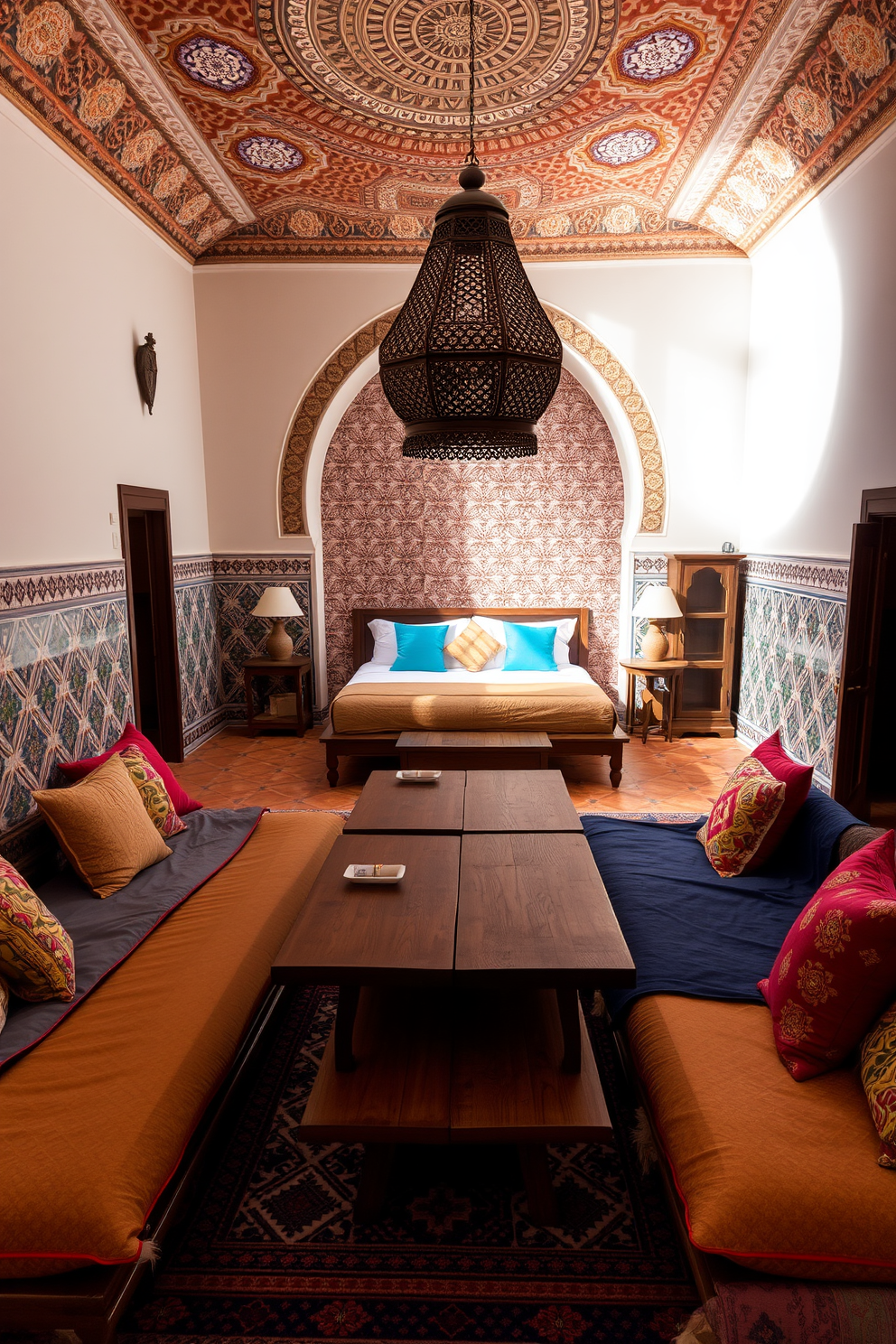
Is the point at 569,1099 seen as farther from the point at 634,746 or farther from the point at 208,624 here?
the point at 208,624

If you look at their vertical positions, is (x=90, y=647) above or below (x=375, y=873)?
above

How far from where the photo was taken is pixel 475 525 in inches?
312

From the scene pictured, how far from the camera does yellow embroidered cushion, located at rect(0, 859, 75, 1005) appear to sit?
2594 mm

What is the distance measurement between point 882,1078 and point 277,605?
19.8 feet

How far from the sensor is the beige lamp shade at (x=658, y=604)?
23.4 ft

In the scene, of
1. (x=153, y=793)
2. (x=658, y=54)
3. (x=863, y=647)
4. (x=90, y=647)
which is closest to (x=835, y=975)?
(x=153, y=793)

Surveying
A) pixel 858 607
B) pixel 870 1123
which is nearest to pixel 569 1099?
pixel 870 1123

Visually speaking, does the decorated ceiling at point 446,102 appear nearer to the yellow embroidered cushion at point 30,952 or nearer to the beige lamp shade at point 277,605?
the beige lamp shade at point 277,605

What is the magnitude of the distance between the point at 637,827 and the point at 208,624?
191 inches

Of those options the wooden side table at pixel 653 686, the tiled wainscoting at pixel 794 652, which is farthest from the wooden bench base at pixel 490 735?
the tiled wainscoting at pixel 794 652

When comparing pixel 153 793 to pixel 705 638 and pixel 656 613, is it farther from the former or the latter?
pixel 705 638

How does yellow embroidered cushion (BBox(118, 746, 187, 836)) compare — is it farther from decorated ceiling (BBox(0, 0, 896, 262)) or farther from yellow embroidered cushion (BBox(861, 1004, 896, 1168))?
decorated ceiling (BBox(0, 0, 896, 262))

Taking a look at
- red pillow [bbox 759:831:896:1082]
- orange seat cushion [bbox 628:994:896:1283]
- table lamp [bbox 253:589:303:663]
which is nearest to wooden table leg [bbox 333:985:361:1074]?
orange seat cushion [bbox 628:994:896:1283]

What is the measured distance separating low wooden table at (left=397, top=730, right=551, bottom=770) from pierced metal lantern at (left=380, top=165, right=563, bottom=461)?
10.0 feet
